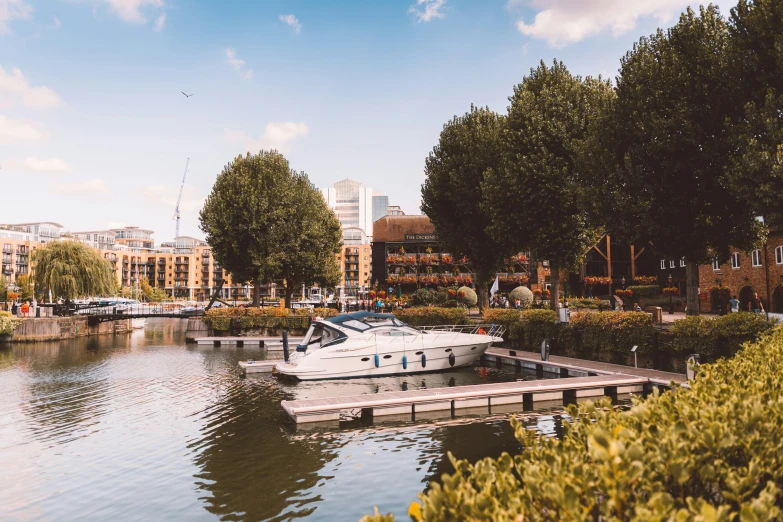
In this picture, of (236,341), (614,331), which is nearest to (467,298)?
(236,341)

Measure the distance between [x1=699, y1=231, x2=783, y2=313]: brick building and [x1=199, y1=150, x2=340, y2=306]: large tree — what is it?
32.5m

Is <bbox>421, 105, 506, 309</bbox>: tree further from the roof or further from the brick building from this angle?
the brick building

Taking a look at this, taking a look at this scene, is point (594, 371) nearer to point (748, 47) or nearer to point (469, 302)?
point (748, 47)

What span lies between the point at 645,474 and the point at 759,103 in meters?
20.4

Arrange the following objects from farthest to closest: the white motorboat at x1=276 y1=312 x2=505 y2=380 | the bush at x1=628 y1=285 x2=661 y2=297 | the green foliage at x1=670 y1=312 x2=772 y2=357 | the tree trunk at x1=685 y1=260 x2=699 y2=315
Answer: the bush at x1=628 y1=285 x2=661 y2=297 < the white motorboat at x1=276 y1=312 x2=505 y2=380 < the tree trunk at x1=685 y1=260 x2=699 y2=315 < the green foliage at x1=670 y1=312 x2=772 y2=357

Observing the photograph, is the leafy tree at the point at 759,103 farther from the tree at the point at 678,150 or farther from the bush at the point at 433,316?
A: the bush at the point at 433,316

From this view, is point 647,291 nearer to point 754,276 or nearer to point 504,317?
point 754,276

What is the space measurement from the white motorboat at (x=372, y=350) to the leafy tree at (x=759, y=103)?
13787 mm

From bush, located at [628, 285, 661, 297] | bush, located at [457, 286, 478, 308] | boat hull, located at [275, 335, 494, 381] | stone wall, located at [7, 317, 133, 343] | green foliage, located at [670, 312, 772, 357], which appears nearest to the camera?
green foliage, located at [670, 312, 772, 357]

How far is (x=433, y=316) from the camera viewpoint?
36.3 meters

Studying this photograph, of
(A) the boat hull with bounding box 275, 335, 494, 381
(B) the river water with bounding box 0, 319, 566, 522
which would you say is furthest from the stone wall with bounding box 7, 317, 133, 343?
(A) the boat hull with bounding box 275, 335, 494, 381

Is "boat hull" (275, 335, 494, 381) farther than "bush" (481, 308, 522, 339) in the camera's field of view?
No

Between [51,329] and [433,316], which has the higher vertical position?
[433,316]

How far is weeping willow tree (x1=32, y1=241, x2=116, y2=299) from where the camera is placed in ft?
166
